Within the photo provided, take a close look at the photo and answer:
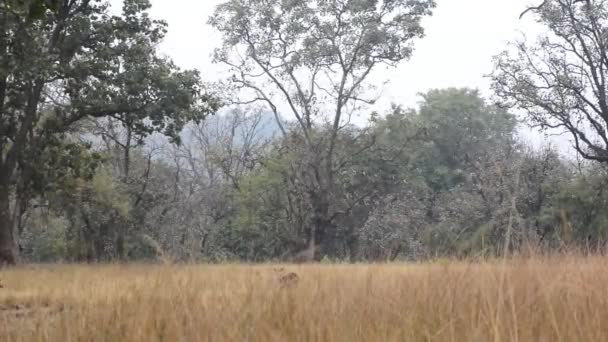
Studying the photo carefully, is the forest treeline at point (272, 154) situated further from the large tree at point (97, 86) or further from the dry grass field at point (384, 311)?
the dry grass field at point (384, 311)

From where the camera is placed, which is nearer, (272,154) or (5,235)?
(5,235)

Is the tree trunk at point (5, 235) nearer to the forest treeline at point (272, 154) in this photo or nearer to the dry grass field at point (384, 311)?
the forest treeline at point (272, 154)

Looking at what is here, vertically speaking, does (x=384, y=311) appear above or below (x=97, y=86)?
below

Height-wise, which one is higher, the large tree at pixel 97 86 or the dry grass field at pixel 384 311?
the large tree at pixel 97 86

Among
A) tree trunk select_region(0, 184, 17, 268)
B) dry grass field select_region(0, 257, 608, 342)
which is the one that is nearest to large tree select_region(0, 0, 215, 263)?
tree trunk select_region(0, 184, 17, 268)

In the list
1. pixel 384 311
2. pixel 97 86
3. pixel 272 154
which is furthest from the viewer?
pixel 272 154

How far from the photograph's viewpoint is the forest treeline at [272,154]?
1850 centimetres

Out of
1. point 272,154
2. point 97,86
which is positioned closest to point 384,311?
point 97,86

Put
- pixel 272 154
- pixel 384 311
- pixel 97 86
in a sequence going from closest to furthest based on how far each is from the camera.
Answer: pixel 384 311, pixel 97 86, pixel 272 154

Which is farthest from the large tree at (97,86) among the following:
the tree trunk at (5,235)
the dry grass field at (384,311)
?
the dry grass field at (384,311)

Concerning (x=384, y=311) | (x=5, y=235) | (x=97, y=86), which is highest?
(x=97, y=86)

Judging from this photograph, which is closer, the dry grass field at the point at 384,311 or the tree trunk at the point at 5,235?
the dry grass field at the point at 384,311

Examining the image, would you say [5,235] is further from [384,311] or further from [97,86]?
[384,311]

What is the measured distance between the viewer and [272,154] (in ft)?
111
